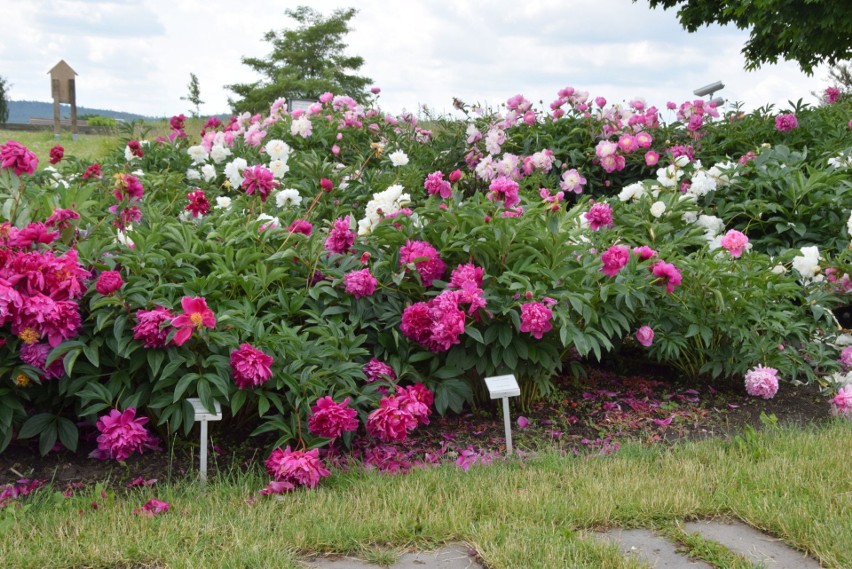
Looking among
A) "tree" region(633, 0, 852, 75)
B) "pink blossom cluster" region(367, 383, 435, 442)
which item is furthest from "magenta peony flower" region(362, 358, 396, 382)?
"tree" region(633, 0, 852, 75)

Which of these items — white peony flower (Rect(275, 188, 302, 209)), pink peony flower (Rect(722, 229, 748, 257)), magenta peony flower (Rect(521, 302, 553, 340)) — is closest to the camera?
magenta peony flower (Rect(521, 302, 553, 340))

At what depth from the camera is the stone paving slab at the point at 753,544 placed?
7.35 feet

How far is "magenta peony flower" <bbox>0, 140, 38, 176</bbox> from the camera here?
3.06m

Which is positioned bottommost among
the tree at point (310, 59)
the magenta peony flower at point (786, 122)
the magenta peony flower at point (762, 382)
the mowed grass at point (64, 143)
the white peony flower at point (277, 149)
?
the magenta peony flower at point (762, 382)

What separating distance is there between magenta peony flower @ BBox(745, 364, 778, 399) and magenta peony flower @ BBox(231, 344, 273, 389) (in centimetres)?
221

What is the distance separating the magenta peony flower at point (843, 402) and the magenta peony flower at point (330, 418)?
2.28 meters

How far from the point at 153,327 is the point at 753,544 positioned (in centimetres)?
202

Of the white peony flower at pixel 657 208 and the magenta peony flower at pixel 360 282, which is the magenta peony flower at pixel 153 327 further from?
the white peony flower at pixel 657 208

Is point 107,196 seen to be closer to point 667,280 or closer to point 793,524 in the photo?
point 667,280

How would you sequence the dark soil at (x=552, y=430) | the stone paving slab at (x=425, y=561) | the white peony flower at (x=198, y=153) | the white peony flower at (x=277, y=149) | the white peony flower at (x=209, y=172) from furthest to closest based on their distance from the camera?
the white peony flower at (x=198, y=153) < the white peony flower at (x=209, y=172) < the white peony flower at (x=277, y=149) < the dark soil at (x=552, y=430) < the stone paving slab at (x=425, y=561)

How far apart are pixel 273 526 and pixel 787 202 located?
12.9 ft

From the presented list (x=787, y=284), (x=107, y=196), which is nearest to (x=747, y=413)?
(x=787, y=284)

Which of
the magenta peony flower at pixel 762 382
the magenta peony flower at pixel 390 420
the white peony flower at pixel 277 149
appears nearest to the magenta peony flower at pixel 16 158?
the magenta peony flower at pixel 390 420

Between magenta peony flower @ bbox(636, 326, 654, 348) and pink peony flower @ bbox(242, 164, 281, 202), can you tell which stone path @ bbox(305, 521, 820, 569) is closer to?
magenta peony flower @ bbox(636, 326, 654, 348)
